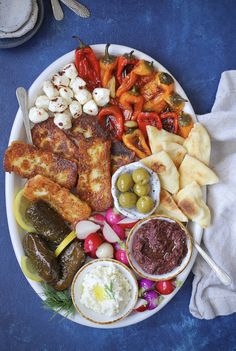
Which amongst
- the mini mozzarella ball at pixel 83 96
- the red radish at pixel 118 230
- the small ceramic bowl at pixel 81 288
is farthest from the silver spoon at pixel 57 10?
the small ceramic bowl at pixel 81 288

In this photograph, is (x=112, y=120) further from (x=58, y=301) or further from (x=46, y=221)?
(x=58, y=301)

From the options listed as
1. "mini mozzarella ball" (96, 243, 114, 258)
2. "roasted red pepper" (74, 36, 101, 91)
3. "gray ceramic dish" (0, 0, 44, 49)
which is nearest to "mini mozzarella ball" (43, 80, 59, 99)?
"roasted red pepper" (74, 36, 101, 91)

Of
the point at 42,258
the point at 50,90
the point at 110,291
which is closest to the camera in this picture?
the point at 110,291

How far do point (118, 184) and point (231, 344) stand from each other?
1.77 m

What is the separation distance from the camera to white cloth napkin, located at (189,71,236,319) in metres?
4.08

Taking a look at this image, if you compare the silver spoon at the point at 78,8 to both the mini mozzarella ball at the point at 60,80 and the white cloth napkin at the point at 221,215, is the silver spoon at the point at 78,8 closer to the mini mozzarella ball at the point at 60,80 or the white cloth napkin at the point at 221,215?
the mini mozzarella ball at the point at 60,80

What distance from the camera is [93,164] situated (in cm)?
405

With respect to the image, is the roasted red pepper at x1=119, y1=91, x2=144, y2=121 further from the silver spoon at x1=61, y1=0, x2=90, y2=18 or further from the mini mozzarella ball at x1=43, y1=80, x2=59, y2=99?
the silver spoon at x1=61, y1=0, x2=90, y2=18

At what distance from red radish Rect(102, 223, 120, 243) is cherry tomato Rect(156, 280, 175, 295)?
1.63ft

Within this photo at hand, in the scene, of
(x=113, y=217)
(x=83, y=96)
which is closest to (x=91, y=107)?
(x=83, y=96)

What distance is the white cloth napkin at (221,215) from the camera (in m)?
4.08

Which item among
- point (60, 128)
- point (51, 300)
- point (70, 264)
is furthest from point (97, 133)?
point (51, 300)

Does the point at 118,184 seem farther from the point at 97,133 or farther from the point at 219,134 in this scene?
the point at 219,134

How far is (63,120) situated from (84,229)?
886mm
